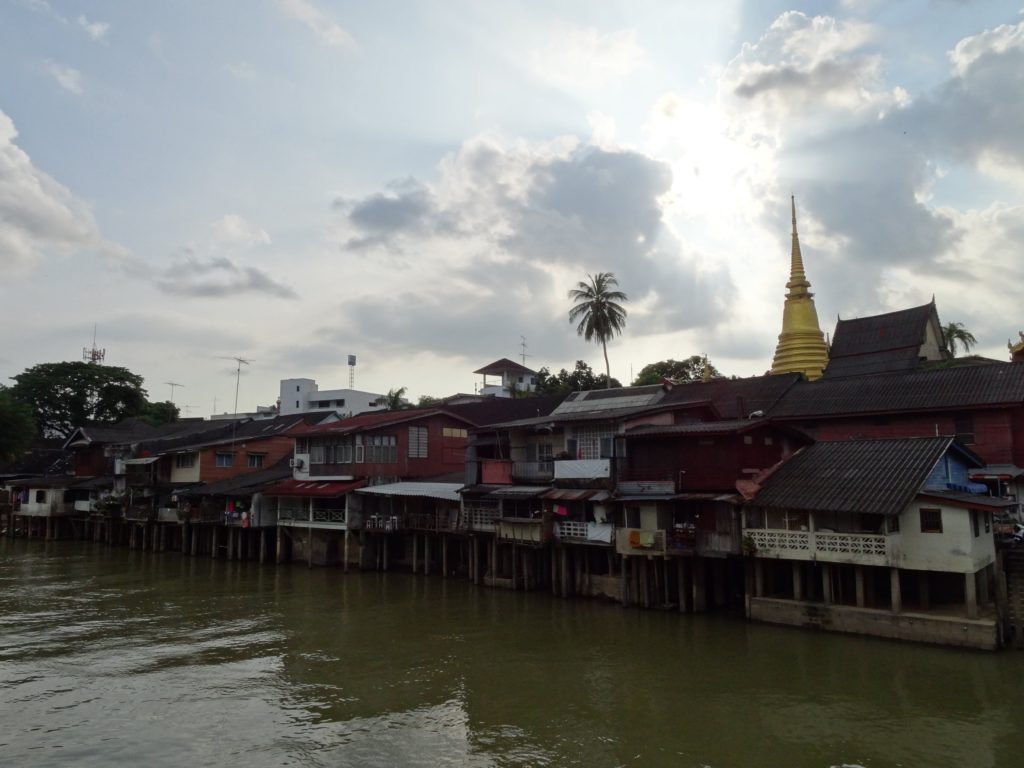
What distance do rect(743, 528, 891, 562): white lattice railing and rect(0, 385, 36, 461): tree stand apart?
2163 inches

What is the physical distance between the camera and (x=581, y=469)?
31938 mm

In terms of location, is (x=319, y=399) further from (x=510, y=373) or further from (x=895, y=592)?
(x=895, y=592)

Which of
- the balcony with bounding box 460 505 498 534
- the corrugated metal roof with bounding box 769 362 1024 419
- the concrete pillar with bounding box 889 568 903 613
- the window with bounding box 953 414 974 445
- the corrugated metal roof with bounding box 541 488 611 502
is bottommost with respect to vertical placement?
the concrete pillar with bounding box 889 568 903 613

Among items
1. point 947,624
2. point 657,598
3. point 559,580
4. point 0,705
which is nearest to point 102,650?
point 0,705

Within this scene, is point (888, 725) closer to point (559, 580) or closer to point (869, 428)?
point (559, 580)

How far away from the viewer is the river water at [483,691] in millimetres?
15617

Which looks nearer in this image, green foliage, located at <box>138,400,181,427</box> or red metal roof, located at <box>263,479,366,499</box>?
red metal roof, located at <box>263,479,366,499</box>

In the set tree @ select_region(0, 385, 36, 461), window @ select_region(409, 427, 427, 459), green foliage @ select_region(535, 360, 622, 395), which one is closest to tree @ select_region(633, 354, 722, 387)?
green foliage @ select_region(535, 360, 622, 395)

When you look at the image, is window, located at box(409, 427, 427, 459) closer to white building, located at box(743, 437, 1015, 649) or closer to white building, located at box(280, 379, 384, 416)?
white building, located at box(743, 437, 1015, 649)

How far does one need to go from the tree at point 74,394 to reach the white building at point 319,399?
677 inches

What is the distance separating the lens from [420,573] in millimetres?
39625

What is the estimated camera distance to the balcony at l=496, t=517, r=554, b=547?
32031 mm

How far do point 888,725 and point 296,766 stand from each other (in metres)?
13.0

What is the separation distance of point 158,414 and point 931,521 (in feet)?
296
